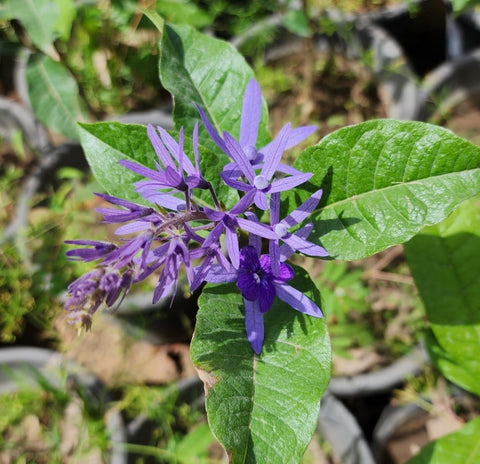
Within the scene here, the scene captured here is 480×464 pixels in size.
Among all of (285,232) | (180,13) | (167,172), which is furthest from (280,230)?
(180,13)

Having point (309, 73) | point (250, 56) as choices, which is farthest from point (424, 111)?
point (250, 56)

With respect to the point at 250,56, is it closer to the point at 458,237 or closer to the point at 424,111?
the point at 424,111

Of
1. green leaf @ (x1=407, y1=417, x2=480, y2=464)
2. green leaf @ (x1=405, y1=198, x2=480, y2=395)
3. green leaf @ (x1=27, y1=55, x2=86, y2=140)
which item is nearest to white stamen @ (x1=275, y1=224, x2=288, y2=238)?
green leaf @ (x1=405, y1=198, x2=480, y2=395)

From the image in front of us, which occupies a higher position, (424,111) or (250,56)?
(250,56)

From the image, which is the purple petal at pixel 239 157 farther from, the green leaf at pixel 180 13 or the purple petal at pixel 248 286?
the green leaf at pixel 180 13

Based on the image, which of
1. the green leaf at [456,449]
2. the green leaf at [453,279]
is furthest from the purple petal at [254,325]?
the green leaf at [456,449]
